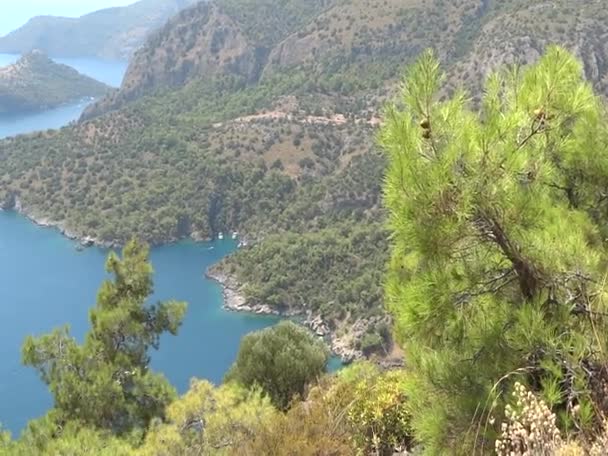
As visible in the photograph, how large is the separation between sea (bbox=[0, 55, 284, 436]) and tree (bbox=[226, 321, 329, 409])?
18.3 m

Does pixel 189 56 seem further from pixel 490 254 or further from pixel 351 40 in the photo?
pixel 490 254

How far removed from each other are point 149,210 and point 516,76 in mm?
49776

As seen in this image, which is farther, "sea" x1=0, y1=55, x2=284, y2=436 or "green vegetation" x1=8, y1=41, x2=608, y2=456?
"sea" x1=0, y1=55, x2=284, y2=436

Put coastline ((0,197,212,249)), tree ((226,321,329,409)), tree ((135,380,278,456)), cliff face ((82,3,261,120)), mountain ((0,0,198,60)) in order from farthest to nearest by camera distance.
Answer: mountain ((0,0,198,60))
cliff face ((82,3,261,120))
coastline ((0,197,212,249))
tree ((226,321,329,409))
tree ((135,380,278,456))

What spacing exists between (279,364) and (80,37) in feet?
593

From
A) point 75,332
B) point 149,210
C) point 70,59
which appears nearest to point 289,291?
point 75,332

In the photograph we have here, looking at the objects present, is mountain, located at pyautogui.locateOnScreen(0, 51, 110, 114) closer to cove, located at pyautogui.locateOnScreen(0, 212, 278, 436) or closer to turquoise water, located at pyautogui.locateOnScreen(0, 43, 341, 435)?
turquoise water, located at pyautogui.locateOnScreen(0, 43, 341, 435)

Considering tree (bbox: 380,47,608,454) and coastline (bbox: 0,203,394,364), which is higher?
tree (bbox: 380,47,608,454)

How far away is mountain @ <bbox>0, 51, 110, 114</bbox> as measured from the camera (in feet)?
334

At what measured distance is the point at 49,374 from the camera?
8.44 meters

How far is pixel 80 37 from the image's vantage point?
580 feet

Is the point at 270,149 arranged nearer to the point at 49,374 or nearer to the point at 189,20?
the point at 189,20

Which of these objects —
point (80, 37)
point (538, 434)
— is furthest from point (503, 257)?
point (80, 37)

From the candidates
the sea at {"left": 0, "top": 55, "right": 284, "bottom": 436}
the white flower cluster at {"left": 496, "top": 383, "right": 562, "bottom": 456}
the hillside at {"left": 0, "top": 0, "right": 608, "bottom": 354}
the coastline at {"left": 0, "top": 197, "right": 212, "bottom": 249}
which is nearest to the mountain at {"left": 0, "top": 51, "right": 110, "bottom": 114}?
the hillside at {"left": 0, "top": 0, "right": 608, "bottom": 354}
